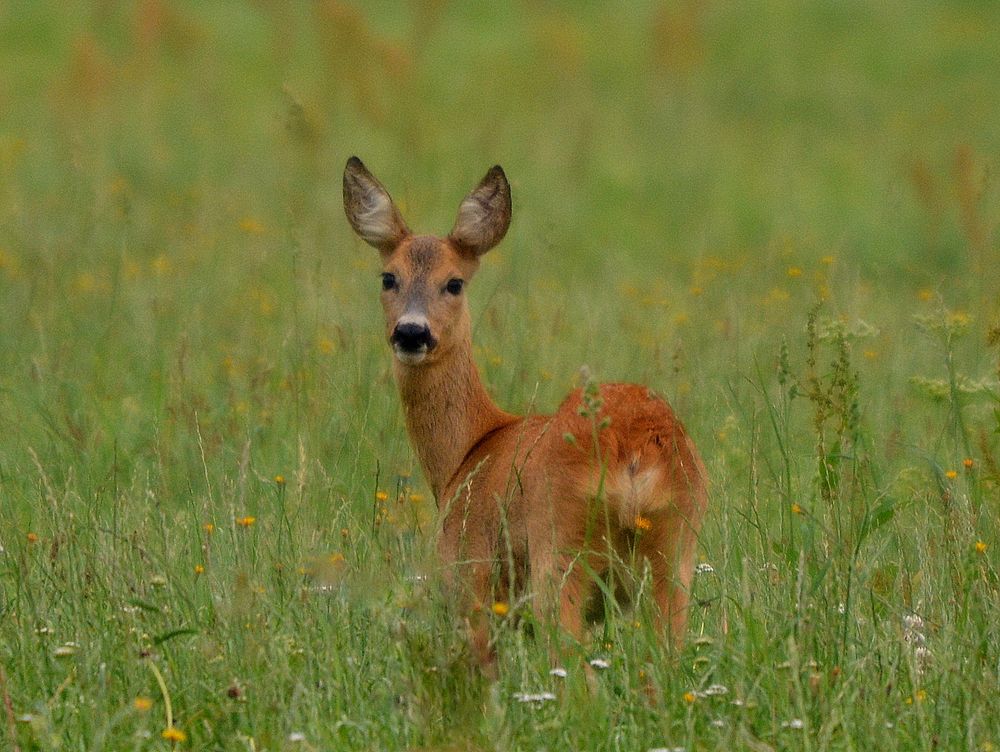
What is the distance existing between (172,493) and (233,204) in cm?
508

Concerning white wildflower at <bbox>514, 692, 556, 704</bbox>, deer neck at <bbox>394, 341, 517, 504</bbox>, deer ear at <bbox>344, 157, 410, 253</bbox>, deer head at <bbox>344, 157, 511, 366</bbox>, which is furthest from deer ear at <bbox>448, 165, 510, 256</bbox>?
white wildflower at <bbox>514, 692, 556, 704</bbox>

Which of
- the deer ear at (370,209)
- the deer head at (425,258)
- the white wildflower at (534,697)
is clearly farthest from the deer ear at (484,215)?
the white wildflower at (534,697)

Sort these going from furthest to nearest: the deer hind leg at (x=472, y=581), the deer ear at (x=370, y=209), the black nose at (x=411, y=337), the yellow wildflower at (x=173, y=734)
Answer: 1. the deer ear at (x=370, y=209)
2. the black nose at (x=411, y=337)
3. the deer hind leg at (x=472, y=581)
4. the yellow wildflower at (x=173, y=734)

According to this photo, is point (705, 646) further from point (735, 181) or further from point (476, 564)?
point (735, 181)

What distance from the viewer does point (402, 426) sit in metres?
6.03

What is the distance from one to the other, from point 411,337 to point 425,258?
0.42 metres

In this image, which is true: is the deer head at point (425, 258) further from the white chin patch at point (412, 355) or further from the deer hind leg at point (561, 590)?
the deer hind leg at point (561, 590)

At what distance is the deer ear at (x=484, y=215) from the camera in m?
5.61

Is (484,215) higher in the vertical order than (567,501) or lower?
higher

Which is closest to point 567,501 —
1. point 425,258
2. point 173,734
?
point 173,734

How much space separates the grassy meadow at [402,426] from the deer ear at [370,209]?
47cm

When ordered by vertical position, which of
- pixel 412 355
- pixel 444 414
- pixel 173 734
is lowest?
pixel 173 734

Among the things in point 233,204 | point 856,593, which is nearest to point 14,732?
point 856,593

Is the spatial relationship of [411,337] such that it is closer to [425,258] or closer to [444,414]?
[444,414]
